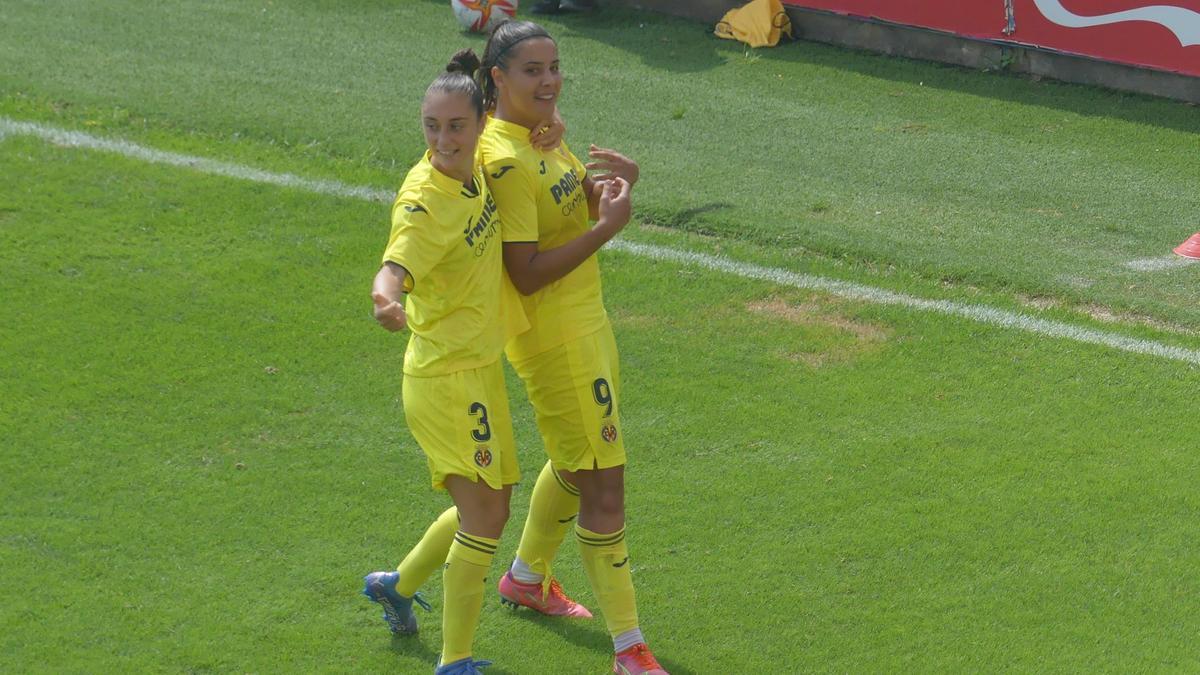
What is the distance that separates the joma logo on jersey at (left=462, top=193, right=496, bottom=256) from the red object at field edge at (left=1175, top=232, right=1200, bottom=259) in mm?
5746

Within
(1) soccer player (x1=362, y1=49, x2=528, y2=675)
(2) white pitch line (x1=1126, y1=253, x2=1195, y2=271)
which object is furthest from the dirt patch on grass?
(1) soccer player (x1=362, y1=49, x2=528, y2=675)

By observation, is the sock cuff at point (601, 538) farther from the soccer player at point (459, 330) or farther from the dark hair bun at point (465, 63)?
the dark hair bun at point (465, 63)

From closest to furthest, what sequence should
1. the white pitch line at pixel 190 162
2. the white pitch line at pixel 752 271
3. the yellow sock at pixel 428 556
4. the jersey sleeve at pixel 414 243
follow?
the jersey sleeve at pixel 414 243 → the yellow sock at pixel 428 556 → the white pitch line at pixel 752 271 → the white pitch line at pixel 190 162

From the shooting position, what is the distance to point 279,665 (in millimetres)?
5445

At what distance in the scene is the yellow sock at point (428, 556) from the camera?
18.0 feet

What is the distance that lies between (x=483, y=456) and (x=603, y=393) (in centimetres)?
56

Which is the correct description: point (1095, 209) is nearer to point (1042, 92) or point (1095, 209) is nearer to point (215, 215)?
point (1042, 92)

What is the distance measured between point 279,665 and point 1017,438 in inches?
143

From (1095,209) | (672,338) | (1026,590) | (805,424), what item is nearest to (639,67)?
(1095,209)

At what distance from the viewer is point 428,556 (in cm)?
553

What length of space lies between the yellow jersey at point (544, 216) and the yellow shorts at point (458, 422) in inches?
13.4

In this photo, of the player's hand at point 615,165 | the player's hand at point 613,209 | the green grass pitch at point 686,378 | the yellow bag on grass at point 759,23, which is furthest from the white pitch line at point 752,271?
the yellow bag on grass at point 759,23

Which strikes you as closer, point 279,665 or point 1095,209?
point 279,665

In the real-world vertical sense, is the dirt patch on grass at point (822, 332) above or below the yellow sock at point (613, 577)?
below
